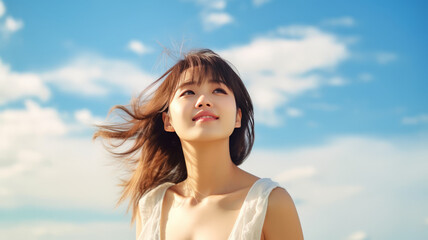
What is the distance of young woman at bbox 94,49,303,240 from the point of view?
3.87 m

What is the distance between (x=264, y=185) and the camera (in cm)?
398

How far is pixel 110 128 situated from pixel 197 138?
1.23 metres

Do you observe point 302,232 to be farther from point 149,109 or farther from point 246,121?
point 149,109

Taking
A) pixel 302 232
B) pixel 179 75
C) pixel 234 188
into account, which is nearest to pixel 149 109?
pixel 179 75

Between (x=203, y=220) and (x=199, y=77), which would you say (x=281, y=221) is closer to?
(x=203, y=220)

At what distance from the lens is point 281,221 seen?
3.80 m

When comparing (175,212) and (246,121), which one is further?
(246,121)

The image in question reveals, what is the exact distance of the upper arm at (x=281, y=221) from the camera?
379 cm

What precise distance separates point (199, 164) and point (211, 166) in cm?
11

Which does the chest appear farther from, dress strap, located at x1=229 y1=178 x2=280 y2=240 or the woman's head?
the woman's head

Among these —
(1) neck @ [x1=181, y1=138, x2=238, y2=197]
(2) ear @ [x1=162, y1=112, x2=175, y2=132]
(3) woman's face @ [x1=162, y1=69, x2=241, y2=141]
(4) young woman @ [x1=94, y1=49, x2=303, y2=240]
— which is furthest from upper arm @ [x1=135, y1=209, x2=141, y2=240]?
(3) woman's face @ [x1=162, y1=69, x2=241, y2=141]

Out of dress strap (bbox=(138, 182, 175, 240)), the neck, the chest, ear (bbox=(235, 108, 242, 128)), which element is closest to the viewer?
the chest

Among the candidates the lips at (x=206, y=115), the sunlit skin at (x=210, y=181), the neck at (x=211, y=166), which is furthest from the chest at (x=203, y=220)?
the lips at (x=206, y=115)

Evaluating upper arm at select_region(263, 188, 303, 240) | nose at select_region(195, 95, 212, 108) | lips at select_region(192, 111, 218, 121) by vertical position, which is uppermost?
nose at select_region(195, 95, 212, 108)
